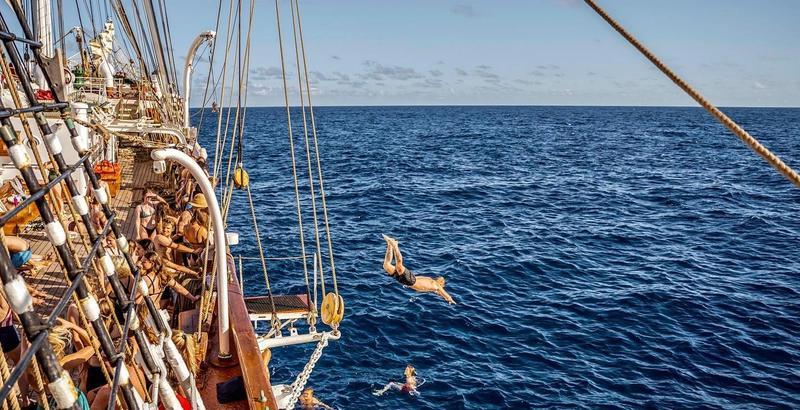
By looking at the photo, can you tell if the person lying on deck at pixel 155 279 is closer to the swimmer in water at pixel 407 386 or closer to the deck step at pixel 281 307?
the deck step at pixel 281 307

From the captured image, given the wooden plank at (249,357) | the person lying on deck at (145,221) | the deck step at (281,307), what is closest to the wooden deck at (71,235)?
the person lying on deck at (145,221)

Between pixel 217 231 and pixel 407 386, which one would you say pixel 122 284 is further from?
pixel 407 386

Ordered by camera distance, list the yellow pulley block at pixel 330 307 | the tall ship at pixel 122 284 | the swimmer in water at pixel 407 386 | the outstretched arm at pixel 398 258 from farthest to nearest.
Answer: the swimmer in water at pixel 407 386
the outstretched arm at pixel 398 258
the yellow pulley block at pixel 330 307
the tall ship at pixel 122 284

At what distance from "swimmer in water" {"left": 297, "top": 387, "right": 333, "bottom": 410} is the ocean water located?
1.58ft

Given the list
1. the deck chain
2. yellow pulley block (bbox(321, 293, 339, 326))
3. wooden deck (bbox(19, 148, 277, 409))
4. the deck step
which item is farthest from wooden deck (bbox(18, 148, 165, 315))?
the deck chain

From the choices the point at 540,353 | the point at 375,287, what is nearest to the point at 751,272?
the point at 540,353

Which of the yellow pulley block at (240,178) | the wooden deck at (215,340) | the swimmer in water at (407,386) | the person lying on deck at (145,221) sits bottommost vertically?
the swimmer in water at (407,386)

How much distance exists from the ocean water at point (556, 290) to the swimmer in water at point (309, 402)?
482mm

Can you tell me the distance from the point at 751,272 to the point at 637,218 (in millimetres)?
9650

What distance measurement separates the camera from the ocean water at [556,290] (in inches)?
555

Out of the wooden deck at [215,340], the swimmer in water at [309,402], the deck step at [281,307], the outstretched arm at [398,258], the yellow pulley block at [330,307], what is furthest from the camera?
the swimmer in water at [309,402]

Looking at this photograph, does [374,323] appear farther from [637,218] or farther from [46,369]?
[637,218]

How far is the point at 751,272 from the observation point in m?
22.5

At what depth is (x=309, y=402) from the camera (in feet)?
41.5
